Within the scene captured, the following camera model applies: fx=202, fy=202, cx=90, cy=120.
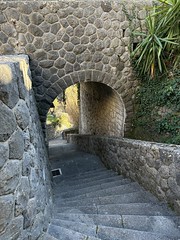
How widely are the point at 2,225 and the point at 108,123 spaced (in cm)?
505

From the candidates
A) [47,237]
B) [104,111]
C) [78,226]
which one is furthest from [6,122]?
[104,111]

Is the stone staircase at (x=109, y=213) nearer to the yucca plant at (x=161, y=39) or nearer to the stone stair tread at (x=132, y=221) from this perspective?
the stone stair tread at (x=132, y=221)

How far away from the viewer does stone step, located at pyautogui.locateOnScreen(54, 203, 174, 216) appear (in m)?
2.74

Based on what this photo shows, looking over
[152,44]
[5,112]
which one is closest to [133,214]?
[5,112]

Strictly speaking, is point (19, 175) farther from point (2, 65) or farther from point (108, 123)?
point (108, 123)

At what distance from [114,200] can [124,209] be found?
32 cm

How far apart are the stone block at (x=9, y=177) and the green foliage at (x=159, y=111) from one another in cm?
315

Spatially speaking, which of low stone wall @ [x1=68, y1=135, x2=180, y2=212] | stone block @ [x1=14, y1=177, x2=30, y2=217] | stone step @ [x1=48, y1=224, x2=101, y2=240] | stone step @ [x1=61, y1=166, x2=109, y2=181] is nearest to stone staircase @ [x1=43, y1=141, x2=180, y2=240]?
stone step @ [x1=48, y1=224, x2=101, y2=240]

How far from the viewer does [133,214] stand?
2.73m

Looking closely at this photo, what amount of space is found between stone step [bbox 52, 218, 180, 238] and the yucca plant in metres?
2.98

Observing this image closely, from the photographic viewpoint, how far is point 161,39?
4207 mm

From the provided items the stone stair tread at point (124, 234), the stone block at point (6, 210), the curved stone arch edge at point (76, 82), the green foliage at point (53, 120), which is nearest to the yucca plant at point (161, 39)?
the curved stone arch edge at point (76, 82)

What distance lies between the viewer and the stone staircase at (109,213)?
2191mm

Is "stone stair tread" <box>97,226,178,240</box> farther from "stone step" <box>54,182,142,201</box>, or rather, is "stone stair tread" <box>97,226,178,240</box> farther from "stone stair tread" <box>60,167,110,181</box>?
"stone stair tread" <box>60,167,110,181</box>
